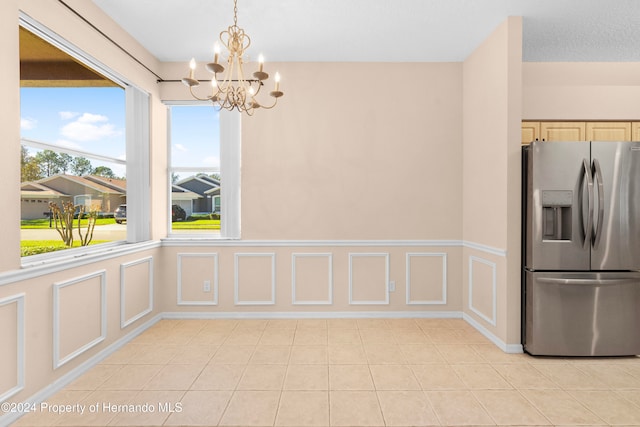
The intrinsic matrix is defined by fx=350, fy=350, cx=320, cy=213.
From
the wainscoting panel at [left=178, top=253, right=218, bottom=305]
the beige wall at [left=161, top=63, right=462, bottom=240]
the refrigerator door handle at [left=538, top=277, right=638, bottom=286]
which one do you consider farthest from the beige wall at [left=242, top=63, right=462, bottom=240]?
the refrigerator door handle at [left=538, top=277, right=638, bottom=286]

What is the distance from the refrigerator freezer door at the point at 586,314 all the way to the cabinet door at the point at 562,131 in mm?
1529

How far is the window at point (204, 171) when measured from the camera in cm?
423

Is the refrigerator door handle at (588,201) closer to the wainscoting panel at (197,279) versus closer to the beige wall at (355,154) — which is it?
the beige wall at (355,154)

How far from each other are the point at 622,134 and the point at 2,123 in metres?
5.48

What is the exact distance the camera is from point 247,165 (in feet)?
13.7

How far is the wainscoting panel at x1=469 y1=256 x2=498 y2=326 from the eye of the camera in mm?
3477

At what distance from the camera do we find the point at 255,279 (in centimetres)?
420

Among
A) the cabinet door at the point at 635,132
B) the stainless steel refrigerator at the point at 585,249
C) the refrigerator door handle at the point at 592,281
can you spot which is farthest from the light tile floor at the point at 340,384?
the cabinet door at the point at 635,132

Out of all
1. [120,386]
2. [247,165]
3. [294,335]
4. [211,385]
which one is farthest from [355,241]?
[120,386]

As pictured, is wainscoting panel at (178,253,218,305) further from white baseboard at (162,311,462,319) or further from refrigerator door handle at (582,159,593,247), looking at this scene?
refrigerator door handle at (582,159,593,247)

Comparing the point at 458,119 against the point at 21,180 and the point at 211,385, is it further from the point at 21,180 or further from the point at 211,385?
the point at 21,180

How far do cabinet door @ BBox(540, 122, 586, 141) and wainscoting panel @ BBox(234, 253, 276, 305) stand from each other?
331 cm

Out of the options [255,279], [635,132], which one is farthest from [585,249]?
[255,279]

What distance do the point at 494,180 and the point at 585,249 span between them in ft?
3.14
